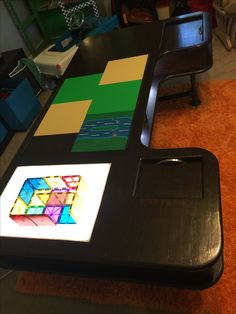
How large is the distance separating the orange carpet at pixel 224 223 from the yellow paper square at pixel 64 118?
746mm

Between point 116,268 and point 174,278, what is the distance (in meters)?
0.19

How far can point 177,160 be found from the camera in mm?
998

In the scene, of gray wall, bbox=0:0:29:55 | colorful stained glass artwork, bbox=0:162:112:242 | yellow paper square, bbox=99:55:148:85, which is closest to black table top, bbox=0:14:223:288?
colorful stained glass artwork, bbox=0:162:112:242

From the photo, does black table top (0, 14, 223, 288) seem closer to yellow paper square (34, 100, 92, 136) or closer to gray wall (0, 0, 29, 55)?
yellow paper square (34, 100, 92, 136)

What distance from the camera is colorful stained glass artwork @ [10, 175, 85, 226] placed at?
91cm

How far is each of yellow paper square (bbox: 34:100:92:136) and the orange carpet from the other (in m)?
0.75

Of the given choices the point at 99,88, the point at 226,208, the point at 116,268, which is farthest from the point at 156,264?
the point at 99,88

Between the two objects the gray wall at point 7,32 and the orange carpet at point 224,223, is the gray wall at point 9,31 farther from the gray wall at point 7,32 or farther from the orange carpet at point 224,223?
the orange carpet at point 224,223

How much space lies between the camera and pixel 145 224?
0.85 metres

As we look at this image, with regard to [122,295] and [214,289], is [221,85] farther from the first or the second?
[122,295]

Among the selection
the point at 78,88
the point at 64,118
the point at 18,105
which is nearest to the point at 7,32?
the point at 18,105

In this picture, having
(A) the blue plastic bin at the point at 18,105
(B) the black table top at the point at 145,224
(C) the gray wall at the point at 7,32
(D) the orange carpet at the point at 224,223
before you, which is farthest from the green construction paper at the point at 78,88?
(C) the gray wall at the point at 7,32

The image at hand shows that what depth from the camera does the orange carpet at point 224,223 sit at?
1.24 metres

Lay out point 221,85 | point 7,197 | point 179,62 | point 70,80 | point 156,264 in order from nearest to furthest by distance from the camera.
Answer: point 156,264 → point 7,197 → point 70,80 → point 179,62 → point 221,85
